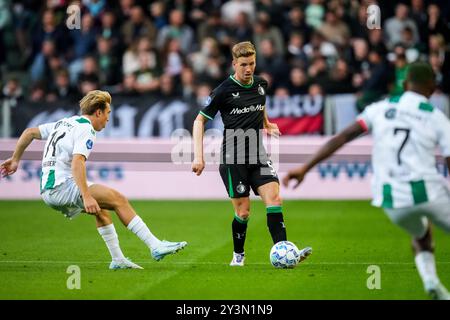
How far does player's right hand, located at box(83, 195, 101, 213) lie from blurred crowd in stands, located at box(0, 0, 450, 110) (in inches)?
370

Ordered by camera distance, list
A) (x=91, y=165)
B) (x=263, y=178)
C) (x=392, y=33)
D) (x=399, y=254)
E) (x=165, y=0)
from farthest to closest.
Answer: (x=165, y=0), (x=392, y=33), (x=91, y=165), (x=399, y=254), (x=263, y=178)

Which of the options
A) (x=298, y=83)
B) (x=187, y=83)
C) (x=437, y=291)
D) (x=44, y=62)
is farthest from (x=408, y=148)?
(x=44, y=62)

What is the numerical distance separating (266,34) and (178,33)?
6.69ft

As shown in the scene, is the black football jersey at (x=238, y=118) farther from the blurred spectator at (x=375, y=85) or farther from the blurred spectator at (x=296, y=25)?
the blurred spectator at (x=296, y=25)

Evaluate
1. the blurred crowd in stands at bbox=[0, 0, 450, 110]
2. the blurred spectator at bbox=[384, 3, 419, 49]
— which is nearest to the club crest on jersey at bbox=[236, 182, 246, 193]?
the blurred crowd in stands at bbox=[0, 0, 450, 110]

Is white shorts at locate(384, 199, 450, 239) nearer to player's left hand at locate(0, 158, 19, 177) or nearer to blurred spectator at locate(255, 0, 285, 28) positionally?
player's left hand at locate(0, 158, 19, 177)

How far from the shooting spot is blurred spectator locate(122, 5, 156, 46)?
69.9 feet

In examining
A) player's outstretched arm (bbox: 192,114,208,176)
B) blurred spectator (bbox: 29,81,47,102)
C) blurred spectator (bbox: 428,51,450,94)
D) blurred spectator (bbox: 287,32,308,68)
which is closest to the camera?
player's outstretched arm (bbox: 192,114,208,176)

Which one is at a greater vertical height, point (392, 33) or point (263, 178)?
point (392, 33)

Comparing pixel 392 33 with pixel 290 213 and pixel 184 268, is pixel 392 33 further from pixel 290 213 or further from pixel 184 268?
pixel 184 268

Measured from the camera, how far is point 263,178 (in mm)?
10547
